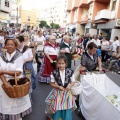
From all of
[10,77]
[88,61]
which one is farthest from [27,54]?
[10,77]

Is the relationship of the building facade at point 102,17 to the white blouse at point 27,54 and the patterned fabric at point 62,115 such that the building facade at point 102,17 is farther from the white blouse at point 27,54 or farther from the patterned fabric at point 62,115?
the patterned fabric at point 62,115

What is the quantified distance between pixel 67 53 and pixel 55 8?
10455 centimetres

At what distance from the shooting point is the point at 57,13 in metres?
101

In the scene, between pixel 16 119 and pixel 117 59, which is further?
pixel 117 59

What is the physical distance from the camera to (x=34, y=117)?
4004mm

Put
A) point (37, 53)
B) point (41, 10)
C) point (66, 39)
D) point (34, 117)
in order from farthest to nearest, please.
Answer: point (41, 10), point (37, 53), point (66, 39), point (34, 117)

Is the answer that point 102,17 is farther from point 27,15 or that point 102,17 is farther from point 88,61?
point 27,15

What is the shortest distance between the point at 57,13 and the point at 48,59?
9813cm

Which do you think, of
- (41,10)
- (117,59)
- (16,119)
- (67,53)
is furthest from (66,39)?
(41,10)

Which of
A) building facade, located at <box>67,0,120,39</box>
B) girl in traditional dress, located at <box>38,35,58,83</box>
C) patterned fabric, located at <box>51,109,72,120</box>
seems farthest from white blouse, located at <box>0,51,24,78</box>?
building facade, located at <box>67,0,120,39</box>

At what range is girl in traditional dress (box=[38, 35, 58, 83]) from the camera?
6.05 metres

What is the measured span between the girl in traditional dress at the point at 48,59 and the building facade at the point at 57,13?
3157 inches

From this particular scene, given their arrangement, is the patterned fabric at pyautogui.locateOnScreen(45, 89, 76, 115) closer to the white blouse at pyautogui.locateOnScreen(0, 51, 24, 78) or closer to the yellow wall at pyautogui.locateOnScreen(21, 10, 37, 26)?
the white blouse at pyautogui.locateOnScreen(0, 51, 24, 78)

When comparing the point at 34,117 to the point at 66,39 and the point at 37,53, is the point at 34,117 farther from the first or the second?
the point at 37,53
